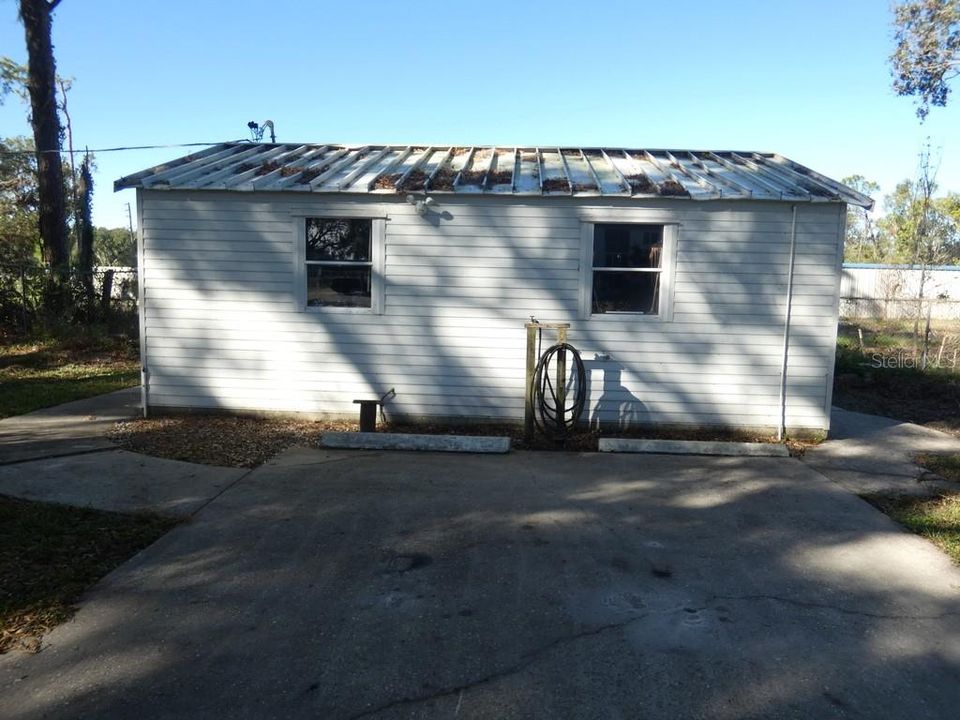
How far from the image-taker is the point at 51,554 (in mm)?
4621

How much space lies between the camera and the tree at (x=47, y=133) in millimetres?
16719

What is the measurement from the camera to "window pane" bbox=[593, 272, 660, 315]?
8828mm

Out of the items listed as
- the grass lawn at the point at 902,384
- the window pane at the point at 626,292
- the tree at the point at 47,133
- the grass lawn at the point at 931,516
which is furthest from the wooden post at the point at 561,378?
the tree at the point at 47,133

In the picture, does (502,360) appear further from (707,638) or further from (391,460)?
(707,638)

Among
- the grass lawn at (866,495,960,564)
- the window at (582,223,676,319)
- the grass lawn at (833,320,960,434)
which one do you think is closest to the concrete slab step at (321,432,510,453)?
the window at (582,223,676,319)

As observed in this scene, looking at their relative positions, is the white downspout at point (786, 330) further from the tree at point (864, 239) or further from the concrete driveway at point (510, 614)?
the tree at point (864, 239)

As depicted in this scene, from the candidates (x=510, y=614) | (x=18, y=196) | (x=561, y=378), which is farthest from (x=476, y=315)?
(x=18, y=196)

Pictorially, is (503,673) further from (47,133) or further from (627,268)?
(47,133)

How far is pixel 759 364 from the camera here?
883cm

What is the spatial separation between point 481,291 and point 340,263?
1.79 meters

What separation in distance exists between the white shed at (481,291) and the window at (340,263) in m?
0.02

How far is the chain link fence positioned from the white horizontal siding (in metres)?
9.28

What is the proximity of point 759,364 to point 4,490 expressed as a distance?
312 inches

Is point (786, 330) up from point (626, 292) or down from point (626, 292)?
down
